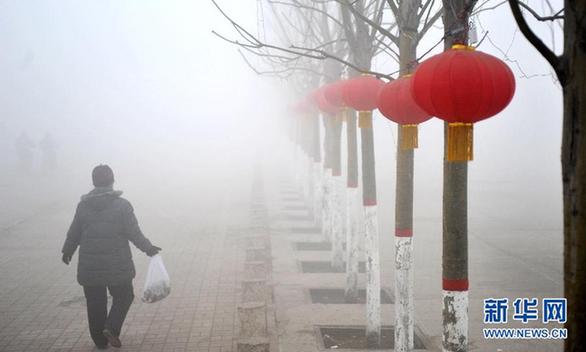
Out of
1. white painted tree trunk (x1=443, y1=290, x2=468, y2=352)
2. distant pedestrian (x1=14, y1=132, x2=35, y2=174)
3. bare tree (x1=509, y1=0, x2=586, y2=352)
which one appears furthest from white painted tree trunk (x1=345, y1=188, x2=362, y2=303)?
distant pedestrian (x1=14, y1=132, x2=35, y2=174)

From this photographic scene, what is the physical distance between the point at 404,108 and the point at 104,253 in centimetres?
336

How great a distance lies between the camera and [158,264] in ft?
23.0

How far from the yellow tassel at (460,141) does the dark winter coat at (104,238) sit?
3581mm

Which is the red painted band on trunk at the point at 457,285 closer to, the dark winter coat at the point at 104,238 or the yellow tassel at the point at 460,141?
the yellow tassel at the point at 460,141

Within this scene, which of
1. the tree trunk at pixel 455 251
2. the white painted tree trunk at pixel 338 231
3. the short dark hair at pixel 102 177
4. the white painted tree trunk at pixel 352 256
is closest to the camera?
the tree trunk at pixel 455 251

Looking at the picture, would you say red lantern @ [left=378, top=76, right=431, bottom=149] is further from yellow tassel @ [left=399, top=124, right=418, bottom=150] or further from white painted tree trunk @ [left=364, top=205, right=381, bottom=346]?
white painted tree trunk @ [left=364, top=205, right=381, bottom=346]

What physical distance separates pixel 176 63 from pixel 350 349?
118 m

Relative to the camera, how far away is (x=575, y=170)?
337 centimetres

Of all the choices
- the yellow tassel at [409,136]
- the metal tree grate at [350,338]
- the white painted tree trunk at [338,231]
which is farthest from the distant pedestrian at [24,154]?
the yellow tassel at [409,136]

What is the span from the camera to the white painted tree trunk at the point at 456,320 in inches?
188

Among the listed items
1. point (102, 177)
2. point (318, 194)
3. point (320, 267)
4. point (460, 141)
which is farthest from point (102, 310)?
point (318, 194)

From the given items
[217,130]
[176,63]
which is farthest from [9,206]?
[176,63]

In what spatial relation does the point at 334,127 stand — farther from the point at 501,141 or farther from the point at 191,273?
the point at 501,141

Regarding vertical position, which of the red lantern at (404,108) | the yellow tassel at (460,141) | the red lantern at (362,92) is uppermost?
the red lantern at (362,92)
